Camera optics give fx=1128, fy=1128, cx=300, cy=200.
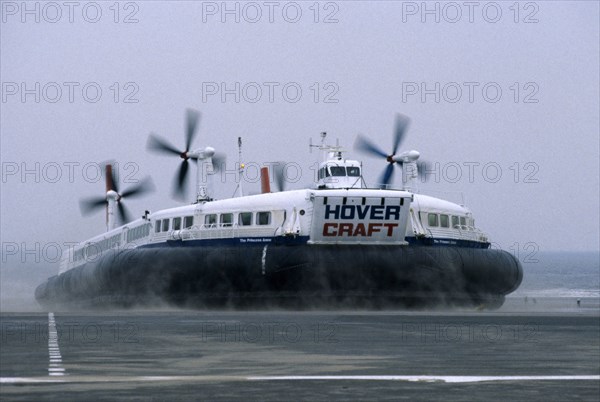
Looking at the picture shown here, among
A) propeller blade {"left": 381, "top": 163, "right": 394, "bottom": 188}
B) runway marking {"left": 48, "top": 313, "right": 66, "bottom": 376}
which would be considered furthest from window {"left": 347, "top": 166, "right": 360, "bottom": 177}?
runway marking {"left": 48, "top": 313, "right": 66, "bottom": 376}

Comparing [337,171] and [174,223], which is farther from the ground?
[337,171]

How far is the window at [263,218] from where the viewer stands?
3419cm

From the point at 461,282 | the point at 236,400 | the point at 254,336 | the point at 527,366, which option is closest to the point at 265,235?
the point at 461,282

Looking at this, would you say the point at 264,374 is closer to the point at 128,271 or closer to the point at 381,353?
the point at 381,353

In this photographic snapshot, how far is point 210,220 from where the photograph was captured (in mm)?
36406

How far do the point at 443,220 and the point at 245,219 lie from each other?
6.41 meters

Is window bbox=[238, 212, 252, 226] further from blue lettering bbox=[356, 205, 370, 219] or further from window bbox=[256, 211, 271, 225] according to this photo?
blue lettering bbox=[356, 205, 370, 219]

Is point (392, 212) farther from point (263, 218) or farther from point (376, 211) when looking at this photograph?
point (263, 218)

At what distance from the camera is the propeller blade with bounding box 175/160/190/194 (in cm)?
4253

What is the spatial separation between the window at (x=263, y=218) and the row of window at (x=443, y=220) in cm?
509

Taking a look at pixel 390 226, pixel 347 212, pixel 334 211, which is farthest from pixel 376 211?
pixel 334 211

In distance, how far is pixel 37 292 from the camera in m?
61.9

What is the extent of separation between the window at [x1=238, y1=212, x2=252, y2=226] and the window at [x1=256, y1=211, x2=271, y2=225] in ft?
1.11

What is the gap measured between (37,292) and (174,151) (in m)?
22.3
